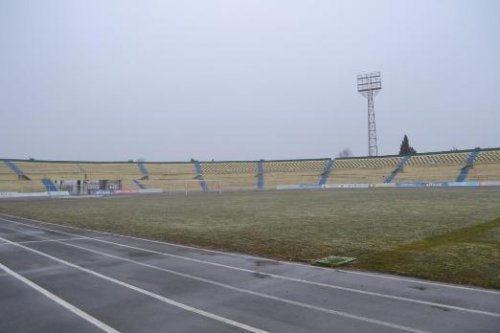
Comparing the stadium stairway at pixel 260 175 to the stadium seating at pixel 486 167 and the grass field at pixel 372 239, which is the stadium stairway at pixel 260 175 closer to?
the stadium seating at pixel 486 167

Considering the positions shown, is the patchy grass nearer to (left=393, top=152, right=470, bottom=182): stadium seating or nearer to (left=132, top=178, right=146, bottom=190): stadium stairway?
(left=393, top=152, right=470, bottom=182): stadium seating

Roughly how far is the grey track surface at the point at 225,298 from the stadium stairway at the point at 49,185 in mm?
71358

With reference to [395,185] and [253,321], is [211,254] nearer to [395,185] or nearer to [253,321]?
[253,321]

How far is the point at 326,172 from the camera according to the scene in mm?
96750

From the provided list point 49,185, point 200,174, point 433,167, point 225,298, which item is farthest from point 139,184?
point 225,298

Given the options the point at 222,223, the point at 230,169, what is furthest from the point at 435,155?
the point at 222,223

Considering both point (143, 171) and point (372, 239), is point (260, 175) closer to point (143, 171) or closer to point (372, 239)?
point (143, 171)

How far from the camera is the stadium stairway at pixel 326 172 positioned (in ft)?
300

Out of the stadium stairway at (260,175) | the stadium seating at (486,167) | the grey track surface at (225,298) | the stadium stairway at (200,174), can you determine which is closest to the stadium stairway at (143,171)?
the stadium stairway at (200,174)

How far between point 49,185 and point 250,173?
4220 centimetres

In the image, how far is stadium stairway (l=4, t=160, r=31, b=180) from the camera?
7988 cm

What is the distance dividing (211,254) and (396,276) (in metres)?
5.60

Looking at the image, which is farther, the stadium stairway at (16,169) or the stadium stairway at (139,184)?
the stadium stairway at (139,184)

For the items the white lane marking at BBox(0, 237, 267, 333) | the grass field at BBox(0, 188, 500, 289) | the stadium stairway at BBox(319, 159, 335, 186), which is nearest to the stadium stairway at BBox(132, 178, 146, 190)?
the stadium stairway at BBox(319, 159, 335, 186)
